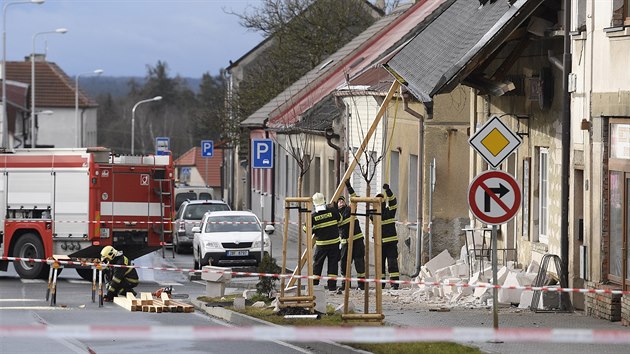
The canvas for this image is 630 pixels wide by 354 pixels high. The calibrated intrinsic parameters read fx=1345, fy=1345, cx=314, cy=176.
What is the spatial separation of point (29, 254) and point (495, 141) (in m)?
15.9

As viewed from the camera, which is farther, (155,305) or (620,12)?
(155,305)

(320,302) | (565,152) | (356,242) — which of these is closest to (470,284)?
(320,302)

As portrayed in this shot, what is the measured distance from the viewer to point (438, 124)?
2742 centimetres

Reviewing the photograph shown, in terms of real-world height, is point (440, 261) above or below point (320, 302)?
above

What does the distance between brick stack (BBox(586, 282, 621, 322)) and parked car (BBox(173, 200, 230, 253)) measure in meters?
22.9

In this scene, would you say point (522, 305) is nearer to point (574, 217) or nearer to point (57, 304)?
point (574, 217)

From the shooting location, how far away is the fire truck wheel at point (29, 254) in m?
28.6

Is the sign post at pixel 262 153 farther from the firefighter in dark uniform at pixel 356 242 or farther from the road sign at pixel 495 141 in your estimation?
the road sign at pixel 495 141

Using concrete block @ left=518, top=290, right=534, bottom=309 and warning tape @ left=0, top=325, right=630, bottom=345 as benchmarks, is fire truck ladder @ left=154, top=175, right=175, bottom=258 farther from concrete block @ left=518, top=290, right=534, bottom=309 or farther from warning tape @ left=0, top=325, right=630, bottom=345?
warning tape @ left=0, top=325, right=630, bottom=345

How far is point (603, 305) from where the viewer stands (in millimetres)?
17422

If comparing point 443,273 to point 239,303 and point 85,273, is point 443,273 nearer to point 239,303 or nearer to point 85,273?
point 239,303

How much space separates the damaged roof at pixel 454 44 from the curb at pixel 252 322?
14.9 feet

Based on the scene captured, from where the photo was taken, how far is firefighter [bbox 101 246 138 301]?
23.4 metres

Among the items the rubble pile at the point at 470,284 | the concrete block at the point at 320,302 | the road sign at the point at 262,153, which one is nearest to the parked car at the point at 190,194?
the road sign at the point at 262,153
